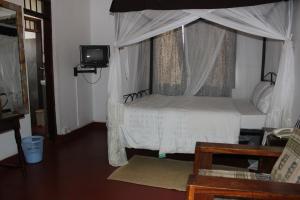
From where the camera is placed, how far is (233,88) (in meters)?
4.56

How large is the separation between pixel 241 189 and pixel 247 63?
3.52 metres

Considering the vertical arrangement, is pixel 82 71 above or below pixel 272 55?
below

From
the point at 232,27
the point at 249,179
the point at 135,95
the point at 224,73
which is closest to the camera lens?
the point at 249,179

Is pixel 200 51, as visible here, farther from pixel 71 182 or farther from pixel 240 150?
pixel 71 182

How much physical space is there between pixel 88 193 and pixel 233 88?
307cm

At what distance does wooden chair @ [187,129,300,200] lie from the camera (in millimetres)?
1312

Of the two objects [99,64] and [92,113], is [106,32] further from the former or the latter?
[92,113]

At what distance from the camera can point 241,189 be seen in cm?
132

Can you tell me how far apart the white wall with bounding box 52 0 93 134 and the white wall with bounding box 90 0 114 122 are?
0.36 feet

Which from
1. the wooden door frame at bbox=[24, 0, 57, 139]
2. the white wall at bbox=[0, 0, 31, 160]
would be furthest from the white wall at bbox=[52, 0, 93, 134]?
the white wall at bbox=[0, 0, 31, 160]

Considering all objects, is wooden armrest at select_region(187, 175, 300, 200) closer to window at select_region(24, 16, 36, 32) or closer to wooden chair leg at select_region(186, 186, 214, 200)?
wooden chair leg at select_region(186, 186, 214, 200)

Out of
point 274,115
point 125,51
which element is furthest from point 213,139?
point 125,51

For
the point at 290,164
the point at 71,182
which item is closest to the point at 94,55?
the point at 71,182

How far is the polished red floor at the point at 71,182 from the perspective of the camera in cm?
252
